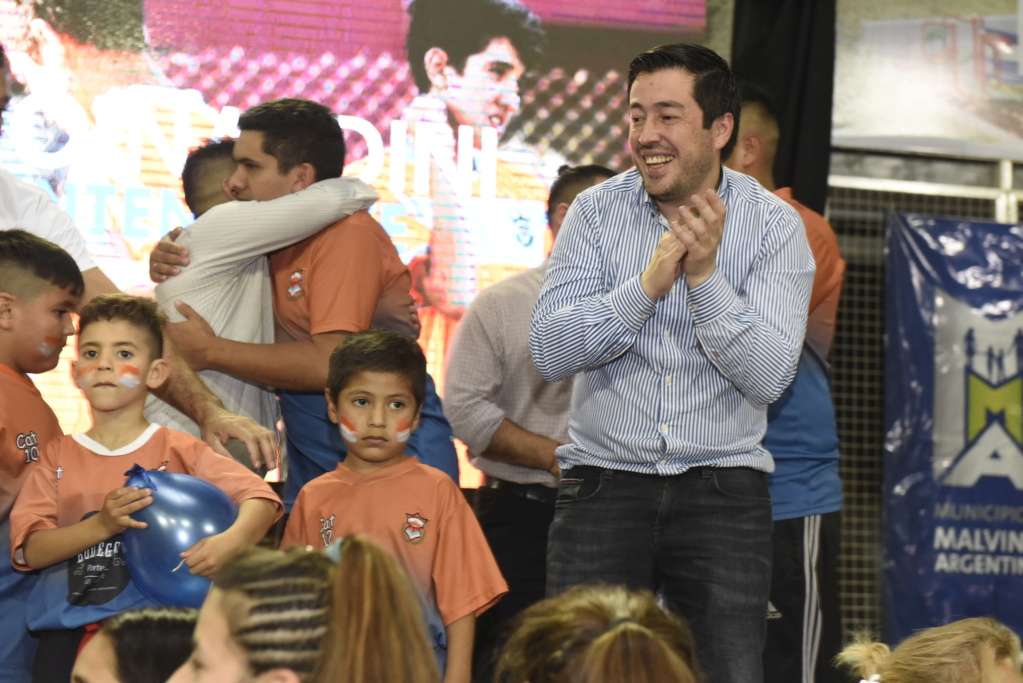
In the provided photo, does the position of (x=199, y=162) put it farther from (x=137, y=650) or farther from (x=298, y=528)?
(x=137, y=650)

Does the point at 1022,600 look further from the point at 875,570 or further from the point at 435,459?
the point at 435,459

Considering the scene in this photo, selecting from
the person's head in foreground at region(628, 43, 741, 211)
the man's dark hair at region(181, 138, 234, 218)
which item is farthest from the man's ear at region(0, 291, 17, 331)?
the person's head in foreground at region(628, 43, 741, 211)

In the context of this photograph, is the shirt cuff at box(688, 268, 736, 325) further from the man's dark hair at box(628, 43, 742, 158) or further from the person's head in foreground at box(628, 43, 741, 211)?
the man's dark hair at box(628, 43, 742, 158)

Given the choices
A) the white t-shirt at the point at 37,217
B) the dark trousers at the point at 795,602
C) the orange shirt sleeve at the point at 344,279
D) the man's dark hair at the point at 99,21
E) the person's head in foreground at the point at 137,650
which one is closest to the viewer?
the person's head in foreground at the point at 137,650

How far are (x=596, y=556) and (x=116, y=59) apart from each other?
2.96 m

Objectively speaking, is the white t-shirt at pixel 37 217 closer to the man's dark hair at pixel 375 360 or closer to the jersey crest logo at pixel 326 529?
the man's dark hair at pixel 375 360

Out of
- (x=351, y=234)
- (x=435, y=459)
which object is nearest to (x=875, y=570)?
(x=435, y=459)

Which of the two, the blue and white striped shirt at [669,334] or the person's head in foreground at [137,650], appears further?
the blue and white striped shirt at [669,334]

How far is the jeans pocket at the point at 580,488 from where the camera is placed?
2.44m

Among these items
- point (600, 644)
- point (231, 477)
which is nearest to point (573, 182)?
point (231, 477)

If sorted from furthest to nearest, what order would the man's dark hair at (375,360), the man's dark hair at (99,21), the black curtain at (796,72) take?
the black curtain at (796,72)
the man's dark hair at (99,21)
the man's dark hair at (375,360)

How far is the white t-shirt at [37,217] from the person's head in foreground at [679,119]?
1.59 metres

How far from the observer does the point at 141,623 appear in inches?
77.9

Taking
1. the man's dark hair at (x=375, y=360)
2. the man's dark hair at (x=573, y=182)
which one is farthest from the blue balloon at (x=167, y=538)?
the man's dark hair at (x=573, y=182)
